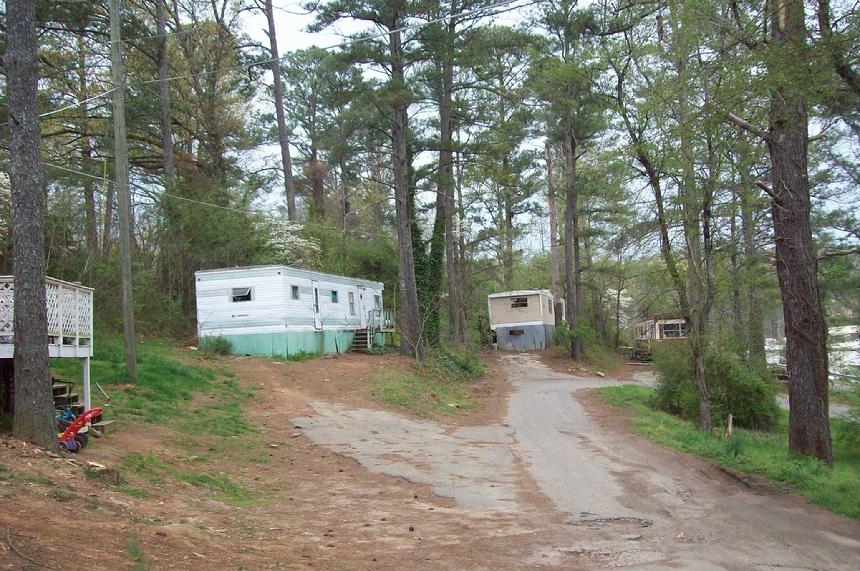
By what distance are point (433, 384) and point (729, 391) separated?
320 inches

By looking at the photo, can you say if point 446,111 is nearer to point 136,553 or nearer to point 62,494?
point 62,494

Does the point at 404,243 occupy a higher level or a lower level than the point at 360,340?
higher

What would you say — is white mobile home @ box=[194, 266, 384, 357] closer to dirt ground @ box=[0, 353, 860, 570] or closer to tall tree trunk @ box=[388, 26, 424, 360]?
tall tree trunk @ box=[388, 26, 424, 360]

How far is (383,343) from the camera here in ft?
92.9

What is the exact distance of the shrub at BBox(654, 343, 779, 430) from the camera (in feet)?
54.2

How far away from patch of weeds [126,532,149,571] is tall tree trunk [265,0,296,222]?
25373 millimetres

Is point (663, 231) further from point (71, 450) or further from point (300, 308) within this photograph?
point (300, 308)

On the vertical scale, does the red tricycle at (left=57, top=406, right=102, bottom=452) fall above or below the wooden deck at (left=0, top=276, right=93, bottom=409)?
below

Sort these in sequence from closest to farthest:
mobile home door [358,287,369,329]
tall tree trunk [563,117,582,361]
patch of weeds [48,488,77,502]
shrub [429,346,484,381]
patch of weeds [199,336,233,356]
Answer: patch of weeds [48,488,77,502], patch of weeds [199,336,233,356], shrub [429,346,484,381], mobile home door [358,287,369,329], tall tree trunk [563,117,582,361]

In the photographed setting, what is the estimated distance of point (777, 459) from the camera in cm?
1020

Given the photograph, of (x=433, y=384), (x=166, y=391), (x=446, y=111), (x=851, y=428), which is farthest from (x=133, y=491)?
(x=446, y=111)

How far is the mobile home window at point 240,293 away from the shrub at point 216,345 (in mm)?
1318

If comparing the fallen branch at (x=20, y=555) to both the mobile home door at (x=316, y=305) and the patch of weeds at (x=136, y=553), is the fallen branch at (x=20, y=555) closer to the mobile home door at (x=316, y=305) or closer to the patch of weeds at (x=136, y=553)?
the patch of weeds at (x=136, y=553)

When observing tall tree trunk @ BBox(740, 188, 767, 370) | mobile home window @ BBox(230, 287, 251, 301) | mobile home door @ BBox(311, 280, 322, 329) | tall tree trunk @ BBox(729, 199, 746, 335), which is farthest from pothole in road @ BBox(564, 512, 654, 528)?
mobile home door @ BBox(311, 280, 322, 329)
